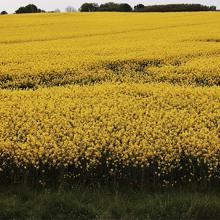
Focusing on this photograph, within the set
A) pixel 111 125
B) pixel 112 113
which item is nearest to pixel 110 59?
pixel 112 113

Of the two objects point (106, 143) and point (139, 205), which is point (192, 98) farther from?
point (139, 205)

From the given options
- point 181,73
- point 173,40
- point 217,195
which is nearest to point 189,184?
point 217,195

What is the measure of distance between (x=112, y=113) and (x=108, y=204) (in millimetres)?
3789

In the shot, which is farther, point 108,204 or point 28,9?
point 28,9

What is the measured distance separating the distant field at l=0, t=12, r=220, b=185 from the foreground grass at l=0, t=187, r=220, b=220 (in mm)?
452

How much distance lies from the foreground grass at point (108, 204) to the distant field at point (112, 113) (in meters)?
0.45

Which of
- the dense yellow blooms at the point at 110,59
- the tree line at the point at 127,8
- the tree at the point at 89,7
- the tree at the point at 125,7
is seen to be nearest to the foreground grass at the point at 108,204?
the dense yellow blooms at the point at 110,59

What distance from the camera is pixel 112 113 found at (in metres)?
11.4

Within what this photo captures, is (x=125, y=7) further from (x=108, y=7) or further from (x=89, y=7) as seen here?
(x=89, y=7)

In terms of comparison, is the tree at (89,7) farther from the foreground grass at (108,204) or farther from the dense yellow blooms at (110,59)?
the foreground grass at (108,204)

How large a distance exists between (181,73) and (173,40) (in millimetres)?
8711

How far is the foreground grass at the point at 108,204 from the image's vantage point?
757cm

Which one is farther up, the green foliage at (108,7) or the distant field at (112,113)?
the green foliage at (108,7)

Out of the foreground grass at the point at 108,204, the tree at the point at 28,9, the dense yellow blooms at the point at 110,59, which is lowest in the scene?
the foreground grass at the point at 108,204
